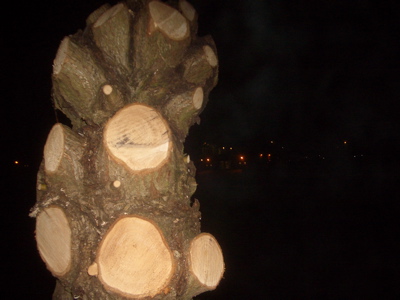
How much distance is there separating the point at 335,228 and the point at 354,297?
55.2 inches

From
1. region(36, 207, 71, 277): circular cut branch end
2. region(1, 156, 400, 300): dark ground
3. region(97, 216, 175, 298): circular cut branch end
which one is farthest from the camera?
region(1, 156, 400, 300): dark ground

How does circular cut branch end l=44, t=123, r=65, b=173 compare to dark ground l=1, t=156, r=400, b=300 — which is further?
dark ground l=1, t=156, r=400, b=300

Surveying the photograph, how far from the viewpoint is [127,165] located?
36.3 inches

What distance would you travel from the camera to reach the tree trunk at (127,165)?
2.86 feet

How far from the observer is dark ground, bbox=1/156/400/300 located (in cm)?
264

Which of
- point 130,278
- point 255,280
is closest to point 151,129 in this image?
point 130,278

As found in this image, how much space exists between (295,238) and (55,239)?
3.45 m

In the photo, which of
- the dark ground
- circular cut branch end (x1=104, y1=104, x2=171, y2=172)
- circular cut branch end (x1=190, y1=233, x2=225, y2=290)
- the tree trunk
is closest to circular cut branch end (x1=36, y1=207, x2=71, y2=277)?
the tree trunk

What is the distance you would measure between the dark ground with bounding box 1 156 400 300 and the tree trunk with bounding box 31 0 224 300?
6.34ft

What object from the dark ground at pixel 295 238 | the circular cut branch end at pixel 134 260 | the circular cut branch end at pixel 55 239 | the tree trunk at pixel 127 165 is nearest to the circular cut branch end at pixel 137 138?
the tree trunk at pixel 127 165

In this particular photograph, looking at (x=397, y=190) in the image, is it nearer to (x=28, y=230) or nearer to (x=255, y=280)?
(x=255, y=280)

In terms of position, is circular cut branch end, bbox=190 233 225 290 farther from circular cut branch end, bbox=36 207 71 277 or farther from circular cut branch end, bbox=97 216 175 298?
circular cut branch end, bbox=36 207 71 277

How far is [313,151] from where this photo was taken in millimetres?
7480

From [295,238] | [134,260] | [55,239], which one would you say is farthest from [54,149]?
[295,238]
